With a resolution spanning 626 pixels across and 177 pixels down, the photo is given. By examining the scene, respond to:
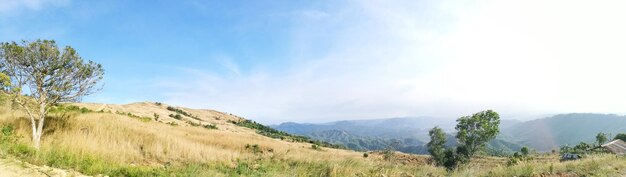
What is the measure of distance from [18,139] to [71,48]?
5.58 meters

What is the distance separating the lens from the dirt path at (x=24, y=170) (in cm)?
655

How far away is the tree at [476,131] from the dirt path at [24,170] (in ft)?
163

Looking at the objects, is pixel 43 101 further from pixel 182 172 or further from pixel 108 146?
pixel 182 172

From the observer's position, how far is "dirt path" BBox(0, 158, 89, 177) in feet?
21.5

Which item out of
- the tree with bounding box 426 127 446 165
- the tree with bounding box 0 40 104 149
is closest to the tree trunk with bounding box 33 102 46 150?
the tree with bounding box 0 40 104 149

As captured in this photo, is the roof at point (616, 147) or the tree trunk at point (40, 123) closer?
the tree trunk at point (40, 123)

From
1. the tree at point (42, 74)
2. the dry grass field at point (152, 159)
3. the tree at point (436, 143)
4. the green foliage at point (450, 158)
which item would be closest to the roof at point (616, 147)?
the tree at point (436, 143)

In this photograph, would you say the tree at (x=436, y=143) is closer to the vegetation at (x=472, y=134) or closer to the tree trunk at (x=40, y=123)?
the vegetation at (x=472, y=134)

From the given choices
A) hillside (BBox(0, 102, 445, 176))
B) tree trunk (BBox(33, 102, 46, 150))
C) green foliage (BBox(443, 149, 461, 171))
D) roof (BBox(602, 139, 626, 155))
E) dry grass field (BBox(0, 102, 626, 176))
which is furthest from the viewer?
roof (BBox(602, 139, 626, 155))

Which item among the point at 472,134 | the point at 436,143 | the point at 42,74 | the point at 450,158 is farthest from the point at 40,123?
the point at 436,143

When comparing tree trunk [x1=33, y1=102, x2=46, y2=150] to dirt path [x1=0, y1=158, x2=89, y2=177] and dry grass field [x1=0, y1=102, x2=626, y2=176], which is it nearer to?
dry grass field [x1=0, y1=102, x2=626, y2=176]

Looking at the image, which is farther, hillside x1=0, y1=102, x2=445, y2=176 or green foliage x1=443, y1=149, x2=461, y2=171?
green foliage x1=443, y1=149, x2=461, y2=171

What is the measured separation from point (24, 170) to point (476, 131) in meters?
51.6

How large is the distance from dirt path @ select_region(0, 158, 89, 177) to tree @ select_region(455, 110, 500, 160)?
49.6 metres
